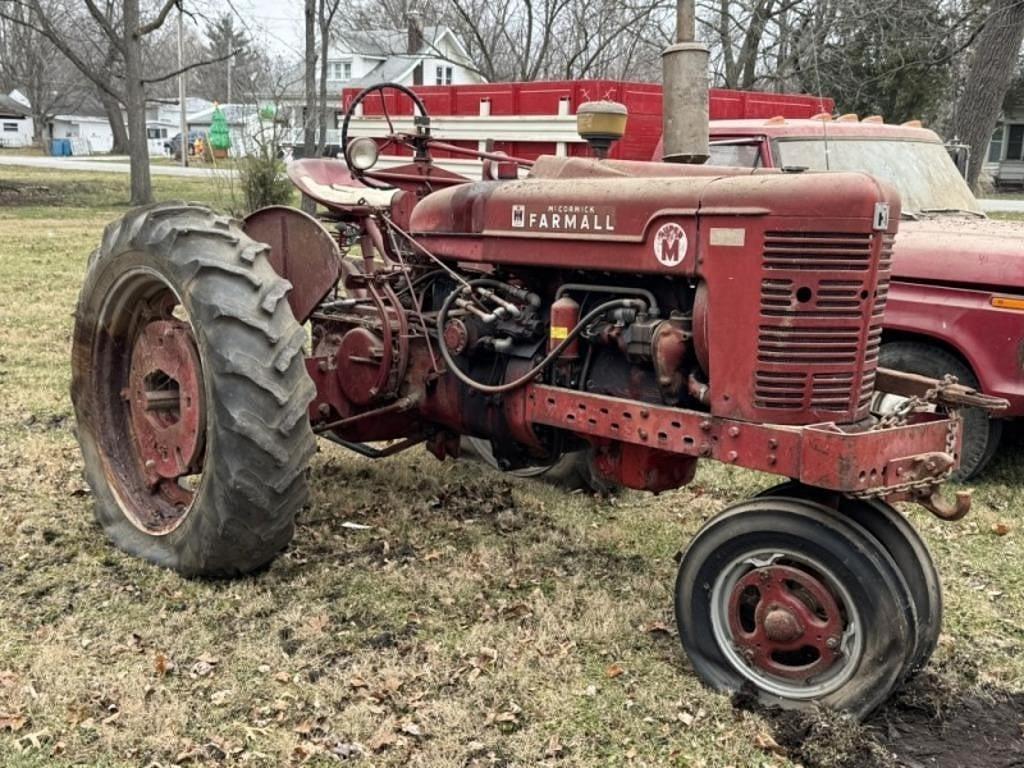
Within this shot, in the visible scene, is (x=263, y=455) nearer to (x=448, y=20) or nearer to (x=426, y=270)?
(x=426, y=270)

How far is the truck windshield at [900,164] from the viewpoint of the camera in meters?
5.92

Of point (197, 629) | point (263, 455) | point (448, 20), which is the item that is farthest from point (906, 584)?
point (448, 20)

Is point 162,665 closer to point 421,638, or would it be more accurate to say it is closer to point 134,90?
point 421,638

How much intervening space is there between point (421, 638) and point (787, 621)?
126 cm

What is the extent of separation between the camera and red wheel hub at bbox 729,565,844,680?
2.95m

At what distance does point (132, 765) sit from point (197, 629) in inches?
29.0

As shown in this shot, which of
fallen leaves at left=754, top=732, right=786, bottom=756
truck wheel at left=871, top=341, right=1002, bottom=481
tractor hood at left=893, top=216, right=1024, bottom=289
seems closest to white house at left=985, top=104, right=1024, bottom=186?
tractor hood at left=893, top=216, right=1024, bottom=289

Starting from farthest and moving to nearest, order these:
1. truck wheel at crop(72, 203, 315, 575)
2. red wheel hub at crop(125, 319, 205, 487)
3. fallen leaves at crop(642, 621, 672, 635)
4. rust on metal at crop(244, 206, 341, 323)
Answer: rust on metal at crop(244, 206, 341, 323)
red wheel hub at crop(125, 319, 205, 487)
fallen leaves at crop(642, 621, 672, 635)
truck wheel at crop(72, 203, 315, 575)

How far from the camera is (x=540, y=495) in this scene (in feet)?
16.4

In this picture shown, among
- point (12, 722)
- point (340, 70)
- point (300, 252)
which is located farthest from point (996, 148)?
point (12, 722)

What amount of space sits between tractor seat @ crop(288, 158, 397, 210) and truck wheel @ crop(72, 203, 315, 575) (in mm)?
655

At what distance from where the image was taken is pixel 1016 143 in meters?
40.0

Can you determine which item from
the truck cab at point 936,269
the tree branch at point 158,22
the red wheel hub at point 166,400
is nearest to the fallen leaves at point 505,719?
the red wheel hub at point 166,400

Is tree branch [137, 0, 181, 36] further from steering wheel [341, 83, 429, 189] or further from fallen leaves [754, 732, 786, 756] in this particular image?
fallen leaves [754, 732, 786, 756]
